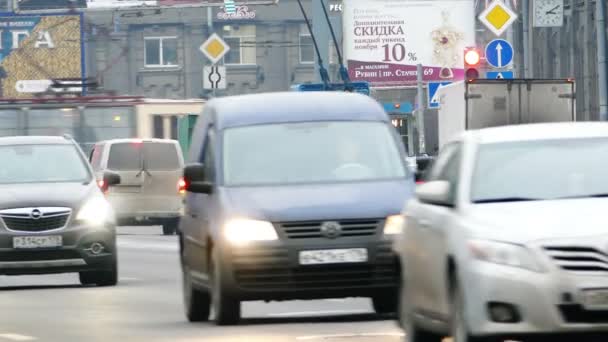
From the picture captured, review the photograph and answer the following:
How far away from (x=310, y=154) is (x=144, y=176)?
25300mm

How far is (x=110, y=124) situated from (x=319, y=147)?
3675 cm

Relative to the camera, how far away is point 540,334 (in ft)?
37.4

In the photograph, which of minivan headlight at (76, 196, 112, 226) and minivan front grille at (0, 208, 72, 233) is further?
minivan headlight at (76, 196, 112, 226)

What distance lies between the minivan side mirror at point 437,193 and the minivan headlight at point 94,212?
35.7ft

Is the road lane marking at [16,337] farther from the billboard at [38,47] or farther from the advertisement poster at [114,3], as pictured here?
the advertisement poster at [114,3]

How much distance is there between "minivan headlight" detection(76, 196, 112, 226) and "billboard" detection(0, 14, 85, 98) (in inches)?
1945

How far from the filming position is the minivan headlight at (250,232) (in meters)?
16.3

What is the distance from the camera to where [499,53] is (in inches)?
1625

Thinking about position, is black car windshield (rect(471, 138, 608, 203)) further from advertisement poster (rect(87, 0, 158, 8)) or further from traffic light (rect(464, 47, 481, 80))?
advertisement poster (rect(87, 0, 158, 8))

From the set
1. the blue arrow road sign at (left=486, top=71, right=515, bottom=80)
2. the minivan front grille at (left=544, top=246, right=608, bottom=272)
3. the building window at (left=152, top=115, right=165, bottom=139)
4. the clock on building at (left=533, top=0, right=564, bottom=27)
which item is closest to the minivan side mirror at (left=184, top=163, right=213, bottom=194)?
the minivan front grille at (left=544, top=246, right=608, bottom=272)

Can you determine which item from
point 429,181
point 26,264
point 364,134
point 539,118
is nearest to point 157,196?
point 539,118

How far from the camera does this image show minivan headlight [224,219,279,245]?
16.3 meters

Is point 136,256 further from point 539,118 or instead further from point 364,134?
point 364,134

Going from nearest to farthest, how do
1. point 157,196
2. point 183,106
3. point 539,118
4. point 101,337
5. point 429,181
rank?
1. point 429,181
2. point 101,337
3. point 539,118
4. point 157,196
5. point 183,106
